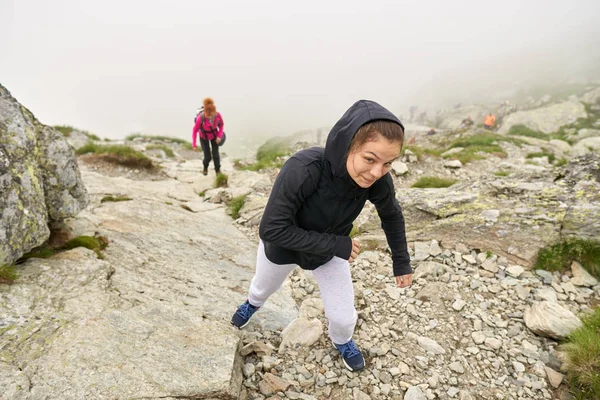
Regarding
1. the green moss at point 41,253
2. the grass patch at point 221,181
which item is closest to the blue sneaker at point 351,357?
the green moss at point 41,253

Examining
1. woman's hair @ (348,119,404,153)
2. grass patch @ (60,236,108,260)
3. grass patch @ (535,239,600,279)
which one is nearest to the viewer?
woman's hair @ (348,119,404,153)

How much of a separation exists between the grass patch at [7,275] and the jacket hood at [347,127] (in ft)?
13.3

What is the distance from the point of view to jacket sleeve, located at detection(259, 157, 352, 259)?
9.67 ft

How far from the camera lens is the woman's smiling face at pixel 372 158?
2.53 meters

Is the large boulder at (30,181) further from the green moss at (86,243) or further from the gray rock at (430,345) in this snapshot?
the gray rock at (430,345)

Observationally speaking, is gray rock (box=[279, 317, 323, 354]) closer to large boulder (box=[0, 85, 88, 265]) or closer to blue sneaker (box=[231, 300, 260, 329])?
blue sneaker (box=[231, 300, 260, 329])

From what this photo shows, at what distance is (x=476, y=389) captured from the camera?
150 inches

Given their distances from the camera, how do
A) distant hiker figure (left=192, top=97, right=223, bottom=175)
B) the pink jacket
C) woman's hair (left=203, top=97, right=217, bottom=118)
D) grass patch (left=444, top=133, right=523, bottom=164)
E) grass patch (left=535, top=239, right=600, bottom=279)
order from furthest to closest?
grass patch (left=444, top=133, right=523, bottom=164), the pink jacket, distant hiker figure (left=192, top=97, right=223, bottom=175), woman's hair (left=203, top=97, right=217, bottom=118), grass patch (left=535, top=239, right=600, bottom=279)

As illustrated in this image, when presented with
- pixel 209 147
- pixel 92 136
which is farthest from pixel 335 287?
pixel 92 136

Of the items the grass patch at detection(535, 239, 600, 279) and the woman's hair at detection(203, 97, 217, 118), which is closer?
the grass patch at detection(535, 239, 600, 279)

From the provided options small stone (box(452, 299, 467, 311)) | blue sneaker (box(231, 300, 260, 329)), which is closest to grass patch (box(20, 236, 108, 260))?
blue sneaker (box(231, 300, 260, 329))

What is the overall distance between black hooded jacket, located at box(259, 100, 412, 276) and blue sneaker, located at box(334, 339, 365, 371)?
Result: 136 cm

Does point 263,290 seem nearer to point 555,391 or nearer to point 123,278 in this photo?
point 123,278

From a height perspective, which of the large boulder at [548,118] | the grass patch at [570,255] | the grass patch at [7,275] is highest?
the grass patch at [7,275]
